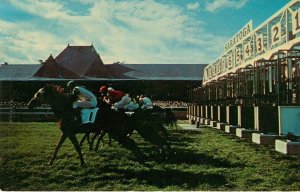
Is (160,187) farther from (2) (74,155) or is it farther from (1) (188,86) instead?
(1) (188,86)

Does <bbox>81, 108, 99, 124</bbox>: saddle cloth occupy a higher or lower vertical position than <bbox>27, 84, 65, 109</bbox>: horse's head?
lower

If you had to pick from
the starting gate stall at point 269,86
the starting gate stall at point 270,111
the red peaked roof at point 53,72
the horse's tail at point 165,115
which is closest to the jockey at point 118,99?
the horse's tail at point 165,115

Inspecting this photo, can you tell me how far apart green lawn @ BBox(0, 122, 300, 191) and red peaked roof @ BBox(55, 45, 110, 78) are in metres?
14.8

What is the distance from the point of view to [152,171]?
5.88 meters

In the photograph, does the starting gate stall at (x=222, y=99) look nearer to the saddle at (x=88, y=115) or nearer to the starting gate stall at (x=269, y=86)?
the starting gate stall at (x=269, y=86)

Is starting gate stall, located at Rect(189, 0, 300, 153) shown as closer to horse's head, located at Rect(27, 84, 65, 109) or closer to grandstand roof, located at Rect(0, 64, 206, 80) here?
horse's head, located at Rect(27, 84, 65, 109)

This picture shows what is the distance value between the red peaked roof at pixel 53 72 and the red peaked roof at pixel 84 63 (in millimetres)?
298

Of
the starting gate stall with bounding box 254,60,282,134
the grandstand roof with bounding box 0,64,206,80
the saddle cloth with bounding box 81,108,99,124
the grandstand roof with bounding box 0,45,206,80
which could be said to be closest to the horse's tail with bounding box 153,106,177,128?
the saddle cloth with bounding box 81,108,99,124

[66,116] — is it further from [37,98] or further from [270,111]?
[270,111]

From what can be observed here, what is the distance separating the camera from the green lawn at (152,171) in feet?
16.7

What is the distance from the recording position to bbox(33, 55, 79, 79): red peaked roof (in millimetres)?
23203

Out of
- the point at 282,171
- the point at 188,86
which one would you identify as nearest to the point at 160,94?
the point at 188,86

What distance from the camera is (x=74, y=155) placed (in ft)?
24.0

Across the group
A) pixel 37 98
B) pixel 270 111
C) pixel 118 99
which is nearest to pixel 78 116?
pixel 37 98
